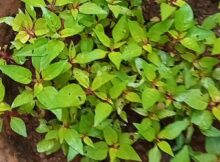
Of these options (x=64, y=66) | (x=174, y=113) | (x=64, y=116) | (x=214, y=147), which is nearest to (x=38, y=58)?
(x=64, y=66)

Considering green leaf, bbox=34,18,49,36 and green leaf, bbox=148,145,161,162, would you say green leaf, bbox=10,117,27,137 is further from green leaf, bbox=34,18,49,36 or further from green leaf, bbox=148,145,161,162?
green leaf, bbox=148,145,161,162

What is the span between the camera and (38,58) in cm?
138

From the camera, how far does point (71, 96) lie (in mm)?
1315

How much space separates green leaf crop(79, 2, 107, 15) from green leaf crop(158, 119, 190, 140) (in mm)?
399

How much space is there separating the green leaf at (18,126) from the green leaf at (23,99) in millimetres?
54

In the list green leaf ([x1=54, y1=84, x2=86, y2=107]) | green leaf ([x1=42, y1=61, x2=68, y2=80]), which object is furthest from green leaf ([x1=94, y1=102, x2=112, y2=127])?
green leaf ([x1=42, y1=61, x2=68, y2=80])

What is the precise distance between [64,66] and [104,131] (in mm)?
225

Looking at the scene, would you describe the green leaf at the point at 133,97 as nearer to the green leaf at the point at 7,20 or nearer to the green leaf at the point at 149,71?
the green leaf at the point at 149,71

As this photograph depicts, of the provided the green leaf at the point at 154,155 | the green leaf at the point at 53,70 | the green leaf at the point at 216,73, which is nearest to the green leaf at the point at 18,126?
the green leaf at the point at 53,70

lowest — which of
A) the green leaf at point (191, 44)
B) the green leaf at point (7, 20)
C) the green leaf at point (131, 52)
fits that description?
the green leaf at point (131, 52)

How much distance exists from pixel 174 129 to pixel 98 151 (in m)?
0.23

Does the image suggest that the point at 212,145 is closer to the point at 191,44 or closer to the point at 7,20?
the point at 191,44

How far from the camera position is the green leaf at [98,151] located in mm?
1367

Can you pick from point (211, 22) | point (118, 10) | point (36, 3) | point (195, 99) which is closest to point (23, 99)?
point (36, 3)
